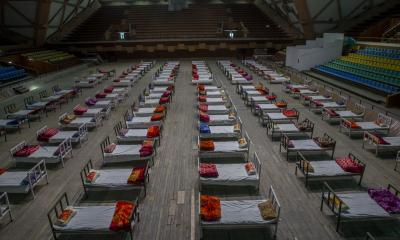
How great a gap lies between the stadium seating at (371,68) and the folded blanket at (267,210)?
1175 centimetres

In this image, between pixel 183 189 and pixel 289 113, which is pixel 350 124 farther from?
pixel 183 189

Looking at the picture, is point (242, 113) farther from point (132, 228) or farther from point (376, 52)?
point (376, 52)

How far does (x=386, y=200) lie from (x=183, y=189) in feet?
15.5

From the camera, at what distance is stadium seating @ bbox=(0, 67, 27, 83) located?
65.1ft

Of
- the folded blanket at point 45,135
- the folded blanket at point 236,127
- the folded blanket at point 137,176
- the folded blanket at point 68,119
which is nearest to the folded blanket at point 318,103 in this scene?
the folded blanket at point 236,127

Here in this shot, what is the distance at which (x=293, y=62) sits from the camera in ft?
84.4

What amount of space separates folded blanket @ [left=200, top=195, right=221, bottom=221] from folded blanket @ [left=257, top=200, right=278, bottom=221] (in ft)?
2.95

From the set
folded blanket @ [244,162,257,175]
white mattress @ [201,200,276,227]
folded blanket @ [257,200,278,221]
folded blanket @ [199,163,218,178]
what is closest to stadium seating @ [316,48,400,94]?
folded blanket @ [244,162,257,175]

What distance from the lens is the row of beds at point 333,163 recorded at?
612 cm

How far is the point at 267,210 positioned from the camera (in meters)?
6.20

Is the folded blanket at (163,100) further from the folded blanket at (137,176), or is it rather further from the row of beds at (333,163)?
the folded blanket at (137,176)

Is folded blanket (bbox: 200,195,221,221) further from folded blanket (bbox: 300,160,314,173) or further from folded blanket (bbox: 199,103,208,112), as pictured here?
folded blanket (bbox: 199,103,208,112)

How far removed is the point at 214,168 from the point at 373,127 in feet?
22.2

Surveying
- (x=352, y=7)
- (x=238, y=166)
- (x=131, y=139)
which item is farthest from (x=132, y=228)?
(x=352, y=7)
